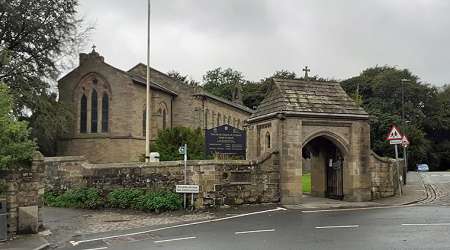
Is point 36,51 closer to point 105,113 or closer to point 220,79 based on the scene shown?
point 105,113

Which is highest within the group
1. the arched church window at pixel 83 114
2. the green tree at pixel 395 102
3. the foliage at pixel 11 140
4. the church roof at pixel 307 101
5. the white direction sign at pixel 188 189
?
the green tree at pixel 395 102

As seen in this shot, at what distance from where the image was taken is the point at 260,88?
88312mm

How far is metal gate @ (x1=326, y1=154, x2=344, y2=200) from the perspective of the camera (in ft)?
78.8

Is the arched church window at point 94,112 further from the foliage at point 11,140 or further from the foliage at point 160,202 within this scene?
the foliage at point 11,140

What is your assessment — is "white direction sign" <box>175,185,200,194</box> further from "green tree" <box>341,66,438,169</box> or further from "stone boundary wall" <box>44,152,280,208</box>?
"green tree" <box>341,66,438,169</box>

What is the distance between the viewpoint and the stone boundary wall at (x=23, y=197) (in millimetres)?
14844

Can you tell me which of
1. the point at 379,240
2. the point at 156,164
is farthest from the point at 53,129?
the point at 379,240

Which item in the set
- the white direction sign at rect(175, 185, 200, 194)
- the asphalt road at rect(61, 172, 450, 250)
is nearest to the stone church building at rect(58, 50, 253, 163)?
the white direction sign at rect(175, 185, 200, 194)

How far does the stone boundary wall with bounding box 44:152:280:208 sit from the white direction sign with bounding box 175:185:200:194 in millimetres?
423

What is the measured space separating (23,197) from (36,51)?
2542 centimetres

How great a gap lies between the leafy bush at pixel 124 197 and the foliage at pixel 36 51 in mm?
16466

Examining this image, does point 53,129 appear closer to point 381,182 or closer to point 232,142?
point 232,142

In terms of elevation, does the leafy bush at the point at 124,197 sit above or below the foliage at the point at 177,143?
below

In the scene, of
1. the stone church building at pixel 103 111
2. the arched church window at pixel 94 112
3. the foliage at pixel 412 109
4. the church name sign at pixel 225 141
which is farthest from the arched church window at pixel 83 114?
the foliage at pixel 412 109
